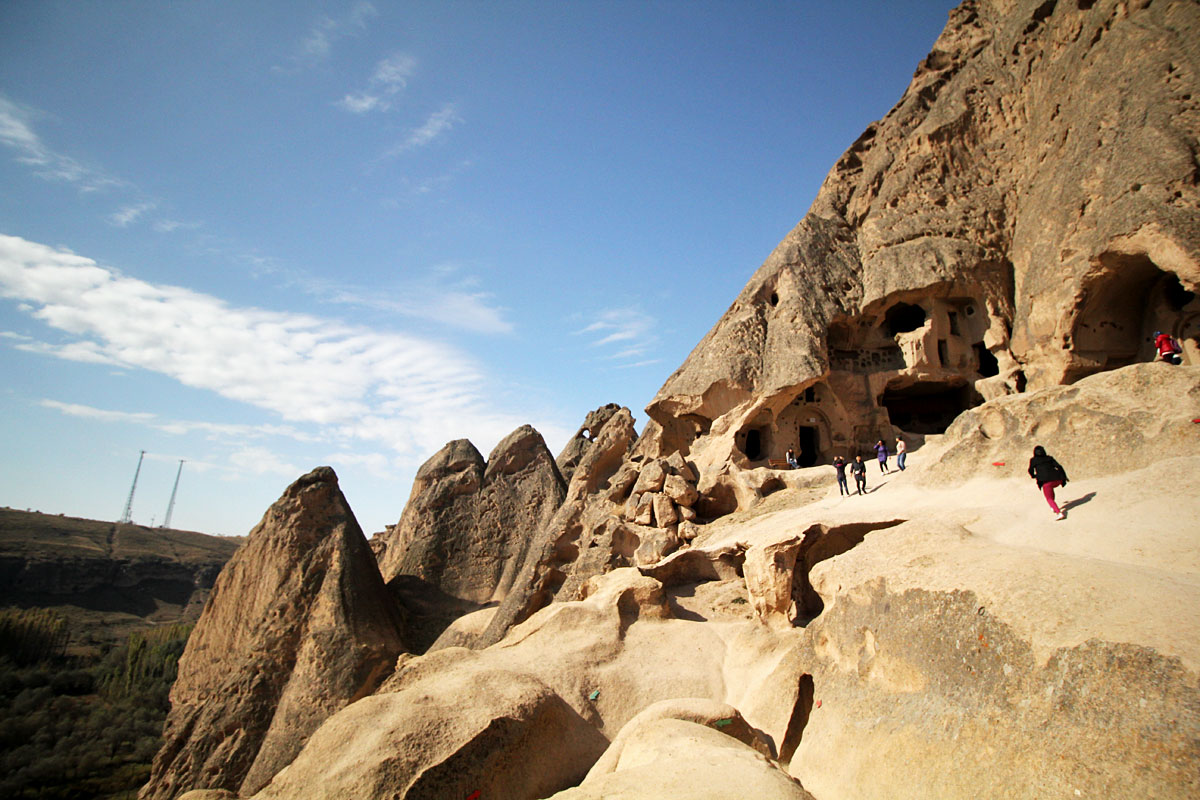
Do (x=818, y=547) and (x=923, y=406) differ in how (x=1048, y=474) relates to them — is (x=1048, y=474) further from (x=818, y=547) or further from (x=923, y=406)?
Answer: (x=923, y=406)

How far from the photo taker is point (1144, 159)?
12141mm

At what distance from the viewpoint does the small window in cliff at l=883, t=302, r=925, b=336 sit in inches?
742

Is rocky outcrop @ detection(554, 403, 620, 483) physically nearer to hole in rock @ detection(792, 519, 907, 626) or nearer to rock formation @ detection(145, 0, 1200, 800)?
rock formation @ detection(145, 0, 1200, 800)

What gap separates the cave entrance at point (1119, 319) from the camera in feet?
43.1

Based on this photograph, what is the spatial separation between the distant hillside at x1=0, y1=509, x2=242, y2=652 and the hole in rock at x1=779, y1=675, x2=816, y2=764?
34.5 metres

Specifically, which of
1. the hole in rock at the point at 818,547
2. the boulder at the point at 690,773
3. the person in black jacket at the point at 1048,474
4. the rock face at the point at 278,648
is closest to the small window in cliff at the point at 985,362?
the hole in rock at the point at 818,547

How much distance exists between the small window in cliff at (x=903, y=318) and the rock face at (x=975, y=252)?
4 centimetres

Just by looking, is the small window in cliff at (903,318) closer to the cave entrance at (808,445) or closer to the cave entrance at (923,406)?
the cave entrance at (923,406)

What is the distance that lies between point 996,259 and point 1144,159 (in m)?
4.68

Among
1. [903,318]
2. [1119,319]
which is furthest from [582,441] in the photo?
[1119,319]

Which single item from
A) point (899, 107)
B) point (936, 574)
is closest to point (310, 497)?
point (936, 574)

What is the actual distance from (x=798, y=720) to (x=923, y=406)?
619 inches

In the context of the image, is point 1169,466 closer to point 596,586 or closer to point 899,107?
point 596,586

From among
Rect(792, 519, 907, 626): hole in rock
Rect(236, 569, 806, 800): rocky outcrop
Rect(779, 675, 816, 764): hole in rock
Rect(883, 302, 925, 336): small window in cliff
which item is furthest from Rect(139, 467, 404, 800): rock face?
Rect(883, 302, 925, 336): small window in cliff
